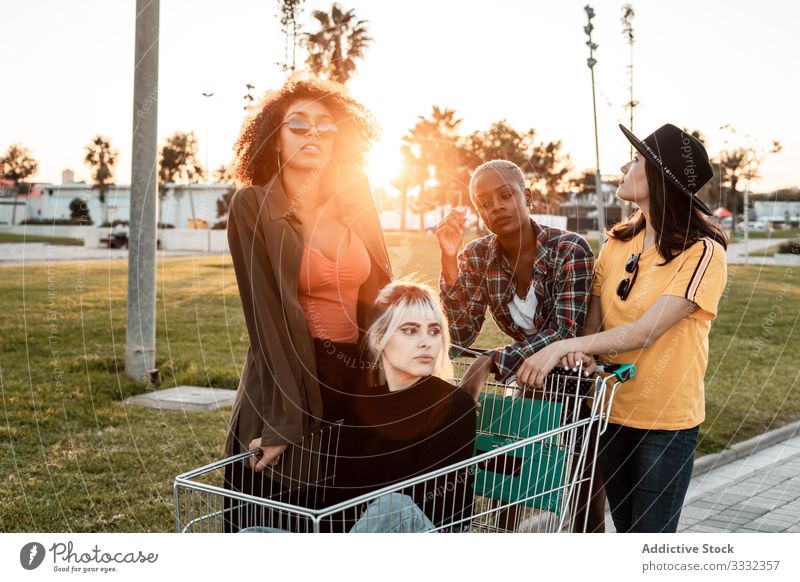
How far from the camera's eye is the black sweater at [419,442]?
10.1 feet

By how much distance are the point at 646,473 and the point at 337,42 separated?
2434 millimetres

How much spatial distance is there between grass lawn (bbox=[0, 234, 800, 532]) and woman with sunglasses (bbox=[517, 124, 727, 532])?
969mm

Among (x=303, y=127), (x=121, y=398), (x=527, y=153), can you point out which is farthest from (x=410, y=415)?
(x=121, y=398)

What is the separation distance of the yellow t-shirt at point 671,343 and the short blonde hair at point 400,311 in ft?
2.26

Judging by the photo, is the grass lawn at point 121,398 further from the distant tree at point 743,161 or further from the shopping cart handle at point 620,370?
the distant tree at point 743,161

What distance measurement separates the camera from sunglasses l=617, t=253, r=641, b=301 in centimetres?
332

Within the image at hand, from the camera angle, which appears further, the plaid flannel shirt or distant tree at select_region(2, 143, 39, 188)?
distant tree at select_region(2, 143, 39, 188)

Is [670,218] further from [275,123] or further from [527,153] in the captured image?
[275,123]

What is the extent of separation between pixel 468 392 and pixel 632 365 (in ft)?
1.95

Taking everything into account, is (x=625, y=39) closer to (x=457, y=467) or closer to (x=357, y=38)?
(x=357, y=38)

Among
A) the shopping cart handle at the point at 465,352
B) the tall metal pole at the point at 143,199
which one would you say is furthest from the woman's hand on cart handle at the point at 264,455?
the tall metal pole at the point at 143,199

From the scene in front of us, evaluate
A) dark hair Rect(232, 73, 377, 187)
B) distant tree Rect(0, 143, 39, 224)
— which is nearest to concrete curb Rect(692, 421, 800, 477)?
dark hair Rect(232, 73, 377, 187)

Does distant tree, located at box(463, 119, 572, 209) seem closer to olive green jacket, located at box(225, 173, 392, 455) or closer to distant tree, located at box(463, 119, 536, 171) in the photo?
distant tree, located at box(463, 119, 536, 171)
